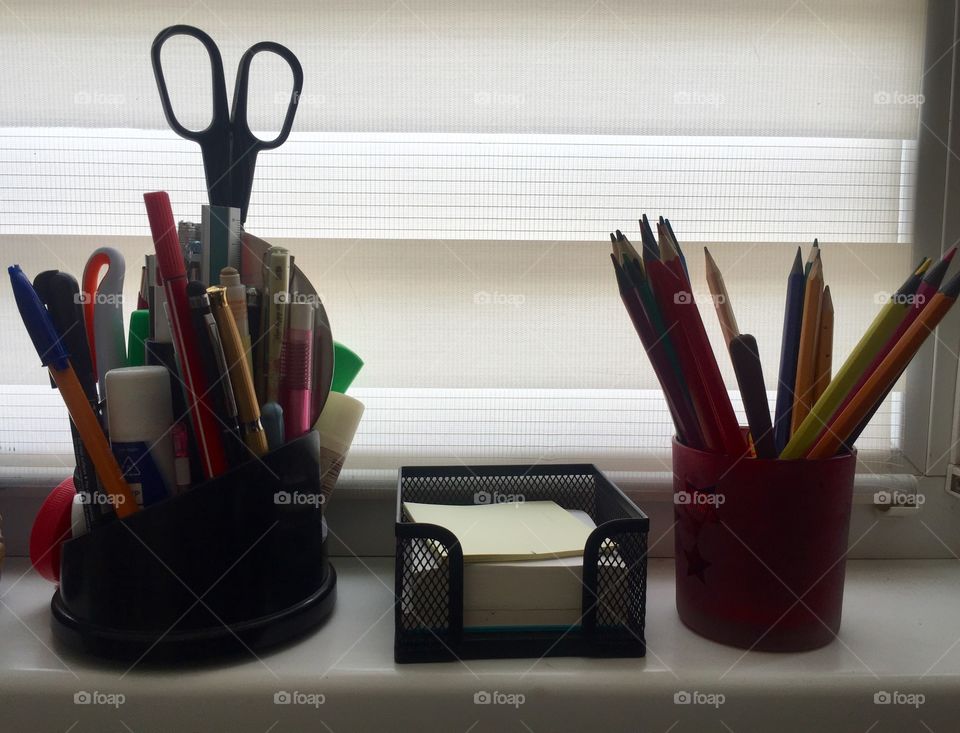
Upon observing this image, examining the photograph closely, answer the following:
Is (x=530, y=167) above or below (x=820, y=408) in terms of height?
above

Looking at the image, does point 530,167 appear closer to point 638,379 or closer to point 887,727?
point 638,379

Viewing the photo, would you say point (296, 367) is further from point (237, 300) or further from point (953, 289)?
point (953, 289)

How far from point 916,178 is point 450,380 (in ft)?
1.38

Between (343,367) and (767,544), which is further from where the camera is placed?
(343,367)

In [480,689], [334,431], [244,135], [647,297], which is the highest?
[244,135]

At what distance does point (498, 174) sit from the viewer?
61 cm

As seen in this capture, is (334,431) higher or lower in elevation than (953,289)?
lower

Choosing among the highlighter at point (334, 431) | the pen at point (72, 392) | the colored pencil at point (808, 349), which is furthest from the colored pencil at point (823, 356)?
the pen at point (72, 392)

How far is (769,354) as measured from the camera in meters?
0.63

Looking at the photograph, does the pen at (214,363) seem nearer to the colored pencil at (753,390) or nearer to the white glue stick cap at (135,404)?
the white glue stick cap at (135,404)

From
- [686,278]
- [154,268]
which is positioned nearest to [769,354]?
[686,278]

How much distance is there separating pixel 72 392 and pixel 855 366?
1.51 feet

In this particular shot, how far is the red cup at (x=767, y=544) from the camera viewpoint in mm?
446

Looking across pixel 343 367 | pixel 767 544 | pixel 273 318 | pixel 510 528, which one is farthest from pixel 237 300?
pixel 767 544
